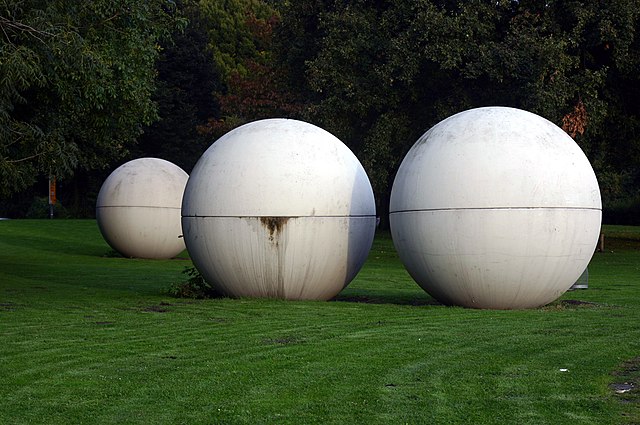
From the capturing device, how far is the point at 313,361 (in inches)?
364

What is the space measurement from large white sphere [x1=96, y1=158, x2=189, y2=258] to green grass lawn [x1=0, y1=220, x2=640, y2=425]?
481 inches

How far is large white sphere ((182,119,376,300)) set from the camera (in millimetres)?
15125

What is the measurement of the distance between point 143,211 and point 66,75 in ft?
45.1

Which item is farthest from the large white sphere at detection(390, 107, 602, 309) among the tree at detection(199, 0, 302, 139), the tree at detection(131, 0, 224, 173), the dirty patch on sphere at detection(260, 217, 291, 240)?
the tree at detection(131, 0, 224, 173)

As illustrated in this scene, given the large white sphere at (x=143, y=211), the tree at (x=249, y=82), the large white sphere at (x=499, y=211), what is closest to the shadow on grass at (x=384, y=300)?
the large white sphere at (x=499, y=211)

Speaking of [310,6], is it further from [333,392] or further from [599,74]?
[333,392]

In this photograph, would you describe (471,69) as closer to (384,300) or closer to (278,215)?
(384,300)

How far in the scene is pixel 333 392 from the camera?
7.80m

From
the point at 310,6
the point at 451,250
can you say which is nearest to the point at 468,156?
the point at 451,250

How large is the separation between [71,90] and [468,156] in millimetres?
6981

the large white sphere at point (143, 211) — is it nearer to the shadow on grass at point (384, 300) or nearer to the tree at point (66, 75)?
the tree at point (66, 75)

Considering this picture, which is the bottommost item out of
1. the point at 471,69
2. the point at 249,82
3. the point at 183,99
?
the point at 471,69

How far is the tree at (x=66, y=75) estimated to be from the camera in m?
14.4

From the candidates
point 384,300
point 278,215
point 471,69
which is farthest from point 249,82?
point 278,215
